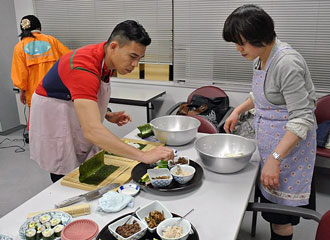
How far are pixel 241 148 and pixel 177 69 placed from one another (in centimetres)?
197

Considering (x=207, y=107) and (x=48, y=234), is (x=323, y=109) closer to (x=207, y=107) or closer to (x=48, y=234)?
(x=207, y=107)

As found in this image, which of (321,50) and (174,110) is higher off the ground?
(321,50)

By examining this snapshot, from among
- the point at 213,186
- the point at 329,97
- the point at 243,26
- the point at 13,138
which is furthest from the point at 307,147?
the point at 13,138

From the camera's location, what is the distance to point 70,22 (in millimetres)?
3773

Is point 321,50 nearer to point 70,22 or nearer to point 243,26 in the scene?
point 243,26

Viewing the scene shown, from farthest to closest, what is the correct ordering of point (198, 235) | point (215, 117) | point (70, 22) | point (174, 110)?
point (70, 22) < point (174, 110) < point (215, 117) < point (198, 235)

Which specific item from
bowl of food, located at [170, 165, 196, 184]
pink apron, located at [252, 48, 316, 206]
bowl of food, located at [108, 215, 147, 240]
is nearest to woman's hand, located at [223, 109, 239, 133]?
pink apron, located at [252, 48, 316, 206]

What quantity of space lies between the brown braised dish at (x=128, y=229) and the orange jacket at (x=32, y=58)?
271 cm

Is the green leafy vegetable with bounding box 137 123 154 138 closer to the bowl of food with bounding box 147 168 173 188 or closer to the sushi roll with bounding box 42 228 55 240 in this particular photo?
the bowl of food with bounding box 147 168 173 188

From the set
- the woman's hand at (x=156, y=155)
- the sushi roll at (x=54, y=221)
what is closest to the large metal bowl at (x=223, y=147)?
the woman's hand at (x=156, y=155)

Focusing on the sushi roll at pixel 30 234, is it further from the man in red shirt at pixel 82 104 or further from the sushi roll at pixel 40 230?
the man in red shirt at pixel 82 104

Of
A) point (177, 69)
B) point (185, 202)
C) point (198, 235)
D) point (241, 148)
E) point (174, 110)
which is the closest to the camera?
point (198, 235)

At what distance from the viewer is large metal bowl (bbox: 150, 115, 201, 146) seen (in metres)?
1.66

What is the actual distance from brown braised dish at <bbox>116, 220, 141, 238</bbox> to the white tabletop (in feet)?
6.56
